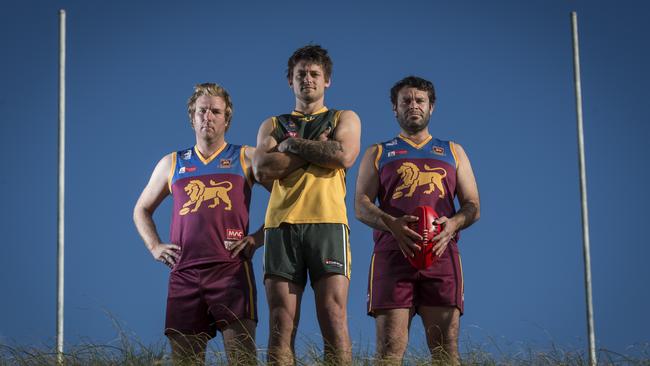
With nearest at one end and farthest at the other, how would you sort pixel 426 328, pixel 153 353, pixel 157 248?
pixel 153 353 → pixel 426 328 → pixel 157 248

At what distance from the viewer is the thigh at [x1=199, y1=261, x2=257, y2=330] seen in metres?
4.81

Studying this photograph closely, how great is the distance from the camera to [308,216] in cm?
453

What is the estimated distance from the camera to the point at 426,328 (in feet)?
15.8

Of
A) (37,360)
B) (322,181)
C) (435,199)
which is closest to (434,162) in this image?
(435,199)

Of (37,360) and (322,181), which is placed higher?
(322,181)

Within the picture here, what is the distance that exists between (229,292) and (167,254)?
46 centimetres

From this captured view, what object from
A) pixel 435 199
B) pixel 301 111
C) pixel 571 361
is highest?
pixel 301 111

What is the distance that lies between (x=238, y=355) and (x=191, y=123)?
1478mm

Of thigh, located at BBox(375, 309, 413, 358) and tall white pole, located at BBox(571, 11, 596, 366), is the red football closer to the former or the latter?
thigh, located at BBox(375, 309, 413, 358)

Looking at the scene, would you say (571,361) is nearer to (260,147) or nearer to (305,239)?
(305,239)

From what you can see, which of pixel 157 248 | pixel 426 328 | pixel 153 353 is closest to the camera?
pixel 153 353

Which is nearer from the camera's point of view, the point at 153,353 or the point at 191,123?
the point at 153,353

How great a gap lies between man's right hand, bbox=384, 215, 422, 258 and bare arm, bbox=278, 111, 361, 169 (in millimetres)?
394

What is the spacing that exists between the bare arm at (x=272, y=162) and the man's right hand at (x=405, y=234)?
564 mm
